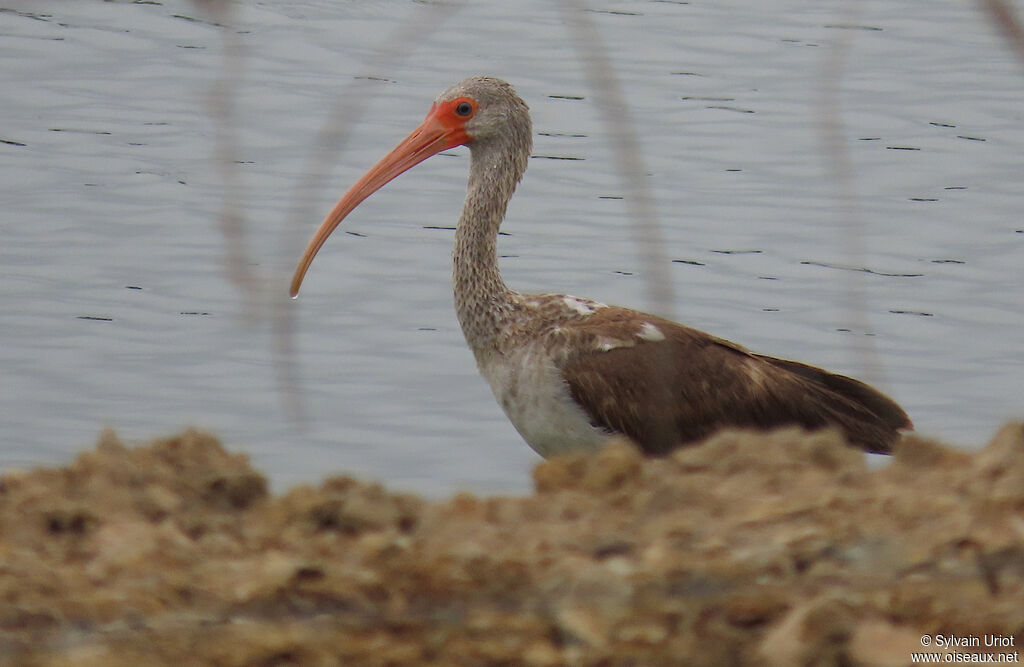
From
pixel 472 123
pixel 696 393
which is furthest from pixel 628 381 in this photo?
pixel 472 123

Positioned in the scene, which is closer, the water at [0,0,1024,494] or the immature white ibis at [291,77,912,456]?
the immature white ibis at [291,77,912,456]

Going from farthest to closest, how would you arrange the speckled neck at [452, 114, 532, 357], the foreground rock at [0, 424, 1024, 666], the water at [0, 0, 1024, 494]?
the water at [0, 0, 1024, 494]
the speckled neck at [452, 114, 532, 357]
the foreground rock at [0, 424, 1024, 666]

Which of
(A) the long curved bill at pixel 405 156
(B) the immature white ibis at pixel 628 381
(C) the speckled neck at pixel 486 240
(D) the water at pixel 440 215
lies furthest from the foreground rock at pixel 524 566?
(A) the long curved bill at pixel 405 156

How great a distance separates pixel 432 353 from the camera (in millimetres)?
10430

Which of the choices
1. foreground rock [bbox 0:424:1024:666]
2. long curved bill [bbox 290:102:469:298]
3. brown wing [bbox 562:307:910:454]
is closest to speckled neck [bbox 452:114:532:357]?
long curved bill [bbox 290:102:469:298]

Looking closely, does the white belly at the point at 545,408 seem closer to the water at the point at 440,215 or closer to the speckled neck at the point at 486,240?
the speckled neck at the point at 486,240

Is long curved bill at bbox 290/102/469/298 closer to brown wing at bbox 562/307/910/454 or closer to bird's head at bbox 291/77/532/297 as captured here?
bird's head at bbox 291/77/532/297

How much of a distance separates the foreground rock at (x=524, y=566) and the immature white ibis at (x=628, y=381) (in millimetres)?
2648

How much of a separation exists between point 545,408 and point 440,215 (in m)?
5.52

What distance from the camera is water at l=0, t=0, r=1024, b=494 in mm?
9633

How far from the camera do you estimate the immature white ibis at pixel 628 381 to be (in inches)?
271

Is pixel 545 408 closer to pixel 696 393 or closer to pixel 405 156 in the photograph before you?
pixel 696 393

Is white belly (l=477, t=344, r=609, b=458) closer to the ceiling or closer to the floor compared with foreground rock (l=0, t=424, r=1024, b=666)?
closer to the ceiling

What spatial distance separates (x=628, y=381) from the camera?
6.90 metres
